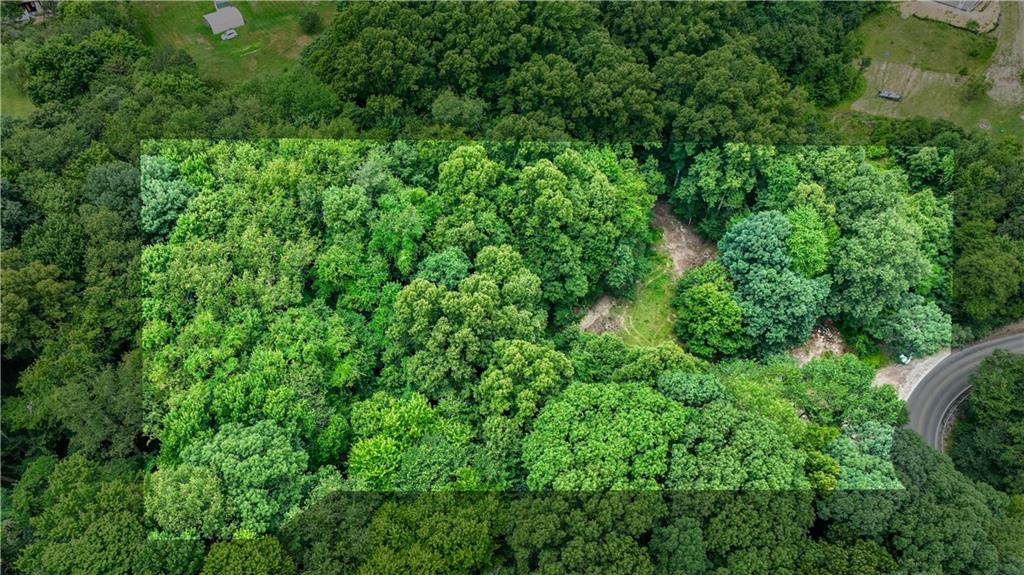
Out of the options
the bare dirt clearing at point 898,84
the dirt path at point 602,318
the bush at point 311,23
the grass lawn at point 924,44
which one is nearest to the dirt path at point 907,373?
the dirt path at point 602,318

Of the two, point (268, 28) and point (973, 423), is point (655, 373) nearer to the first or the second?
point (973, 423)

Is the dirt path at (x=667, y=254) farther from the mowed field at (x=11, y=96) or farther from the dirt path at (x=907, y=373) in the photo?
the mowed field at (x=11, y=96)

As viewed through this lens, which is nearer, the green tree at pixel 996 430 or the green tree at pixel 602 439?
the green tree at pixel 602 439

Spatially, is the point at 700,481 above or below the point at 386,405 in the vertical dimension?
below

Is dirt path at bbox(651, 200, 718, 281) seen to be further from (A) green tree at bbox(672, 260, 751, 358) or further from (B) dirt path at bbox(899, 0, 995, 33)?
(B) dirt path at bbox(899, 0, 995, 33)

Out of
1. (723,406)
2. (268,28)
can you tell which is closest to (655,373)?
(723,406)

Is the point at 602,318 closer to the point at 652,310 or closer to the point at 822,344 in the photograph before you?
the point at 652,310

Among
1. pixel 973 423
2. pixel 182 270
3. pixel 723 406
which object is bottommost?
pixel 973 423
